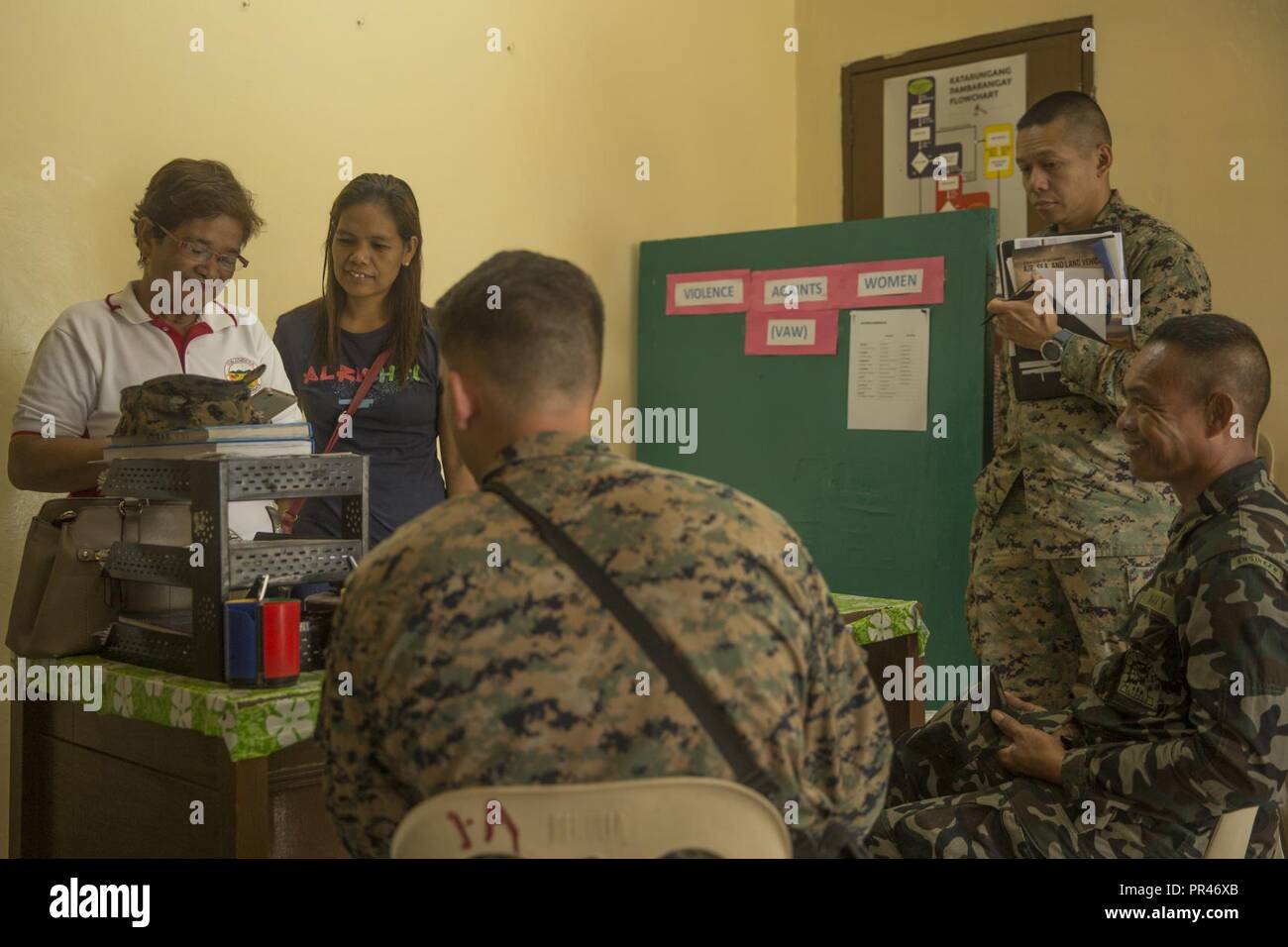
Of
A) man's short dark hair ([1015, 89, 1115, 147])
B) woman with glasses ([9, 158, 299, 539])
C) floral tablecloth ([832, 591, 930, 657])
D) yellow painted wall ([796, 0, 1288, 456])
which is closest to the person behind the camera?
woman with glasses ([9, 158, 299, 539])

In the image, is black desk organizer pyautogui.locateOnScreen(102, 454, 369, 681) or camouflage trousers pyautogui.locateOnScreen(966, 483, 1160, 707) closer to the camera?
black desk organizer pyautogui.locateOnScreen(102, 454, 369, 681)

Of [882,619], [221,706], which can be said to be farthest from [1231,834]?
[221,706]

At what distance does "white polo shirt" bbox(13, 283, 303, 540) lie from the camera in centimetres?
248

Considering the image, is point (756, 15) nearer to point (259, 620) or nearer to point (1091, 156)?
point (1091, 156)

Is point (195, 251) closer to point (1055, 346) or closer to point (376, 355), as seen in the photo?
point (376, 355)

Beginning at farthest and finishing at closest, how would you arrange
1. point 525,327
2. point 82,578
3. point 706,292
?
1. point 706,292
2. point 82,578
3. point 525,327

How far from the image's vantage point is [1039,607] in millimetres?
3064

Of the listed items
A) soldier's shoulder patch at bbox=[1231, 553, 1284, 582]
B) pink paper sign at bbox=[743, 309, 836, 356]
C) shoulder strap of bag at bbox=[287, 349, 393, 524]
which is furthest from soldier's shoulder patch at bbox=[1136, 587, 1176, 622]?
pink paper sign at bbox=[743, 309, 836, 356]

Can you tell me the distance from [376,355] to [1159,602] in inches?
67.0

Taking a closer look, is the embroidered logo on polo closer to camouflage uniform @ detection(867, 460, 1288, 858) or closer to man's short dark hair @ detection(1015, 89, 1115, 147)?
camouflage uniform @ detection(867, 460, 1288, 858)

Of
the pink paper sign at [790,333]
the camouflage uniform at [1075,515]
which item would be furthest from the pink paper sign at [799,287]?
the camouflage uniform at [1075,515]

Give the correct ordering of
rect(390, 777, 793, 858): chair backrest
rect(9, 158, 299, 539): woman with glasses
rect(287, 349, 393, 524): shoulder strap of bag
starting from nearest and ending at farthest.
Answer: rect(390, 777, 793, 858): chair backrest, rect(9, 158, 299, 539): woman with glasses, rect(287, 349, 393, 524): shoulder strap of bag

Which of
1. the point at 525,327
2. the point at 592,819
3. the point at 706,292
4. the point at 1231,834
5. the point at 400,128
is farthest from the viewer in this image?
the point at 706,292

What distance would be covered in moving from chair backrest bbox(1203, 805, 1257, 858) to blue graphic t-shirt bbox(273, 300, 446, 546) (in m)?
1.75
